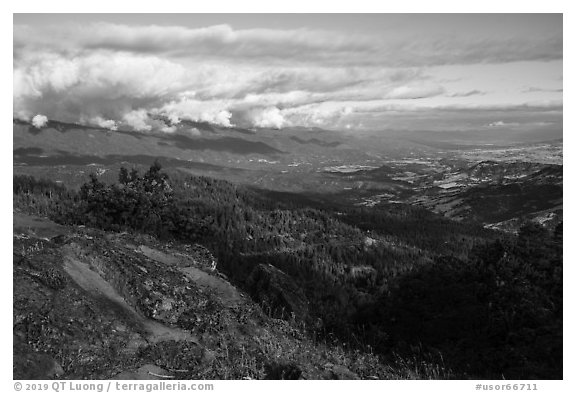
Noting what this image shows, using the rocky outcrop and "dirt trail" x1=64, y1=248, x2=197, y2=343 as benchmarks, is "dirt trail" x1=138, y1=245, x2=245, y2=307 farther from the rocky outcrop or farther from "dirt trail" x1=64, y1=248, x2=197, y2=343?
"dirt trail" x1=64, y1=248, x2=197, y2=343

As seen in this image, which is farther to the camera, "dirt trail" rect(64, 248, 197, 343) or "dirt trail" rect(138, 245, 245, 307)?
"dirt trail" rect(138, 245, 245, 307)

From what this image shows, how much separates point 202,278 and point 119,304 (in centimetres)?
657

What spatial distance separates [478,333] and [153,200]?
44691 mm

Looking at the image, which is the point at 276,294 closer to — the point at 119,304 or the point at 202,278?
the point at 202,278

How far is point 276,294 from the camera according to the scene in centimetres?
2517

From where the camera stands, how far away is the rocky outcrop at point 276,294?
23.6m

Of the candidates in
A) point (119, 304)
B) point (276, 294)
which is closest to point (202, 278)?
point (276, 294)

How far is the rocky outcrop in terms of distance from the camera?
77.4ft

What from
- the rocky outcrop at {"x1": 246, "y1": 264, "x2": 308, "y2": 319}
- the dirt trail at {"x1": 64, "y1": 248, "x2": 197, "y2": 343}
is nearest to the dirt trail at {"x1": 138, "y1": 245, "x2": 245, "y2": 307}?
the rocky outcrop at {"x1": 246, "y1": 264, "x2": 308, "y2": 319}

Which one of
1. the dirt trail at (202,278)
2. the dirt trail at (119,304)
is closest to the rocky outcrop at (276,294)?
the dirt trail at (202,278)

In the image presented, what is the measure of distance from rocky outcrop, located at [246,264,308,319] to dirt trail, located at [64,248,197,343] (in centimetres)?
646
